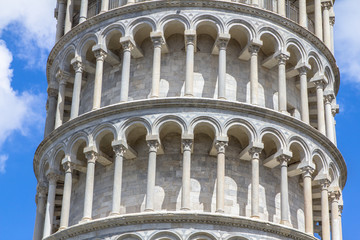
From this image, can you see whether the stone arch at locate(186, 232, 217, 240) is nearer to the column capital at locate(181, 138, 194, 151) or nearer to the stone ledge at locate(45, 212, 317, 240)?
the stone ledge at locate(45, 212, 317, 240)

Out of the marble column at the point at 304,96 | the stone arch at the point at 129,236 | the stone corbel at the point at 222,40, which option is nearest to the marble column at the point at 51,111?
the stone corbel at the point at 222,40

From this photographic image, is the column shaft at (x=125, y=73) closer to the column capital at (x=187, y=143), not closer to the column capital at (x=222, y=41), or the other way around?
the column capital at (x=187, y=143)

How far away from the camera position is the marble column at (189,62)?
34406 mm

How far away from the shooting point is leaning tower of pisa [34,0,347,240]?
33.0 m

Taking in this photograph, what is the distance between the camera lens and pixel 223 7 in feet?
118

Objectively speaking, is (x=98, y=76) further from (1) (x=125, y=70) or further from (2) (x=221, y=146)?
(2) (x=221, y=146)

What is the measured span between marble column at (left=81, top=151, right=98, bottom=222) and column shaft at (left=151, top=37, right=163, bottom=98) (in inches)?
112

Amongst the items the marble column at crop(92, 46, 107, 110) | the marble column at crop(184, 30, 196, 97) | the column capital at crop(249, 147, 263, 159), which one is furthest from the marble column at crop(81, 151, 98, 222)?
the column capital at crop(249, 147, 263, 159)

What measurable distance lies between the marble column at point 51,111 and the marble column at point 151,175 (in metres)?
5.72

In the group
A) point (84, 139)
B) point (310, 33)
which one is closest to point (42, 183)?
point (84, 139)

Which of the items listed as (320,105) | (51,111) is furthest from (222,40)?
(51,111)

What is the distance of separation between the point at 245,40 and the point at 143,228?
821cm

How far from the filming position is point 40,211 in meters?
36.2

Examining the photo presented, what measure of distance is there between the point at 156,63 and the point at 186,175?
440 cm
